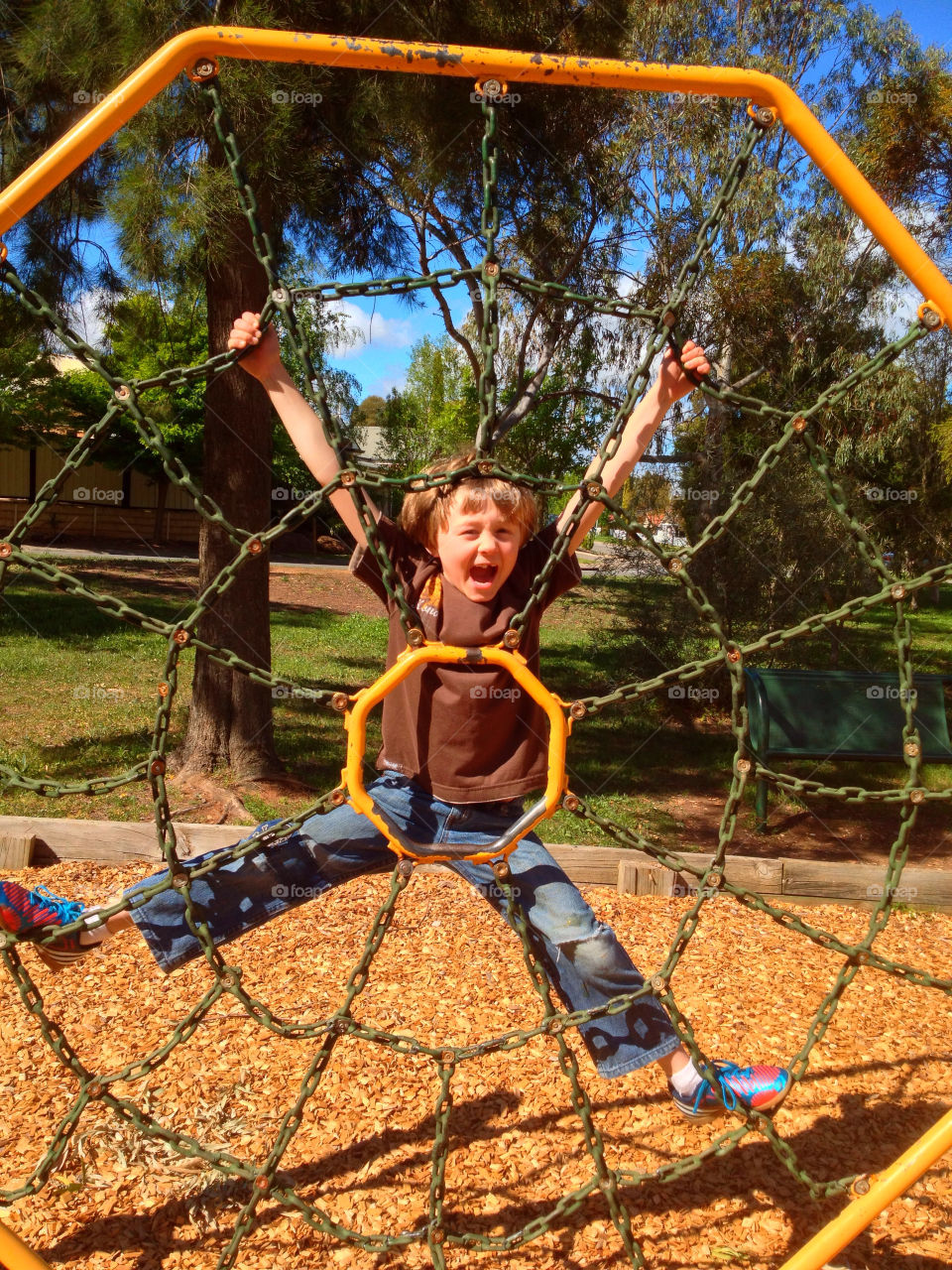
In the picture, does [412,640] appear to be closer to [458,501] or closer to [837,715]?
[458,501]

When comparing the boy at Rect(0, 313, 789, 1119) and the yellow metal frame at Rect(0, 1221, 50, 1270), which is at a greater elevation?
the boy at Rect(0, 313, 789, 1119)

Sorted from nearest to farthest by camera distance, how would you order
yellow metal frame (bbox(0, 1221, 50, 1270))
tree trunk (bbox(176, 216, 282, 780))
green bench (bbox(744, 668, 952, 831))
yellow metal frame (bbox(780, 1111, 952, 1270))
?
1. yellow metal frame (bbox(0, 1221, 50, 1270))
2. yellow metal frame (bbox(780, 1111, 952, 1270))
3. tree trunk (bbox(176, 216, 282, 780))
4. green bench (bbox(744, 668, 952, 831))

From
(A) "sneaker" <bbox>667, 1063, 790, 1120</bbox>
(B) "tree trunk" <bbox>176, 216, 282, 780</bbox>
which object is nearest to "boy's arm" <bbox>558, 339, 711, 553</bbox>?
(A) "sneaker" <bbox>667, 1063, 790, 1120</bbox>

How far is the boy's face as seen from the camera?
1.92 metres

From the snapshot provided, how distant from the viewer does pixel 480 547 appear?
1910 millimetres

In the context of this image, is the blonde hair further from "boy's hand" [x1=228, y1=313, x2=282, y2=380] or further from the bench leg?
the bench leg

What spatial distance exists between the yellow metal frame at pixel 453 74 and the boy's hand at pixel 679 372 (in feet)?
1.23

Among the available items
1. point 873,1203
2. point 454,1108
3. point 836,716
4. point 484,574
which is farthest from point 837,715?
point 484,574

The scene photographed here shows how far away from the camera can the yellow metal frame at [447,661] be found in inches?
72.2

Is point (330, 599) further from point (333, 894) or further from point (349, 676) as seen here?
point (333, 894)

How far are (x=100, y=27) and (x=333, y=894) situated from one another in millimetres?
3327

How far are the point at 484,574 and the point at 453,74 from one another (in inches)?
34.9

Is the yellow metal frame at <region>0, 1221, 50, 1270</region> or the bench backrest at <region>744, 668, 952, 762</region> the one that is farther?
the bench backrest at <region>744, 668, 952, 762</region>

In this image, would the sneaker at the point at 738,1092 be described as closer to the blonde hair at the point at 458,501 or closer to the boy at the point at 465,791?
the boy at the point at 465,791
